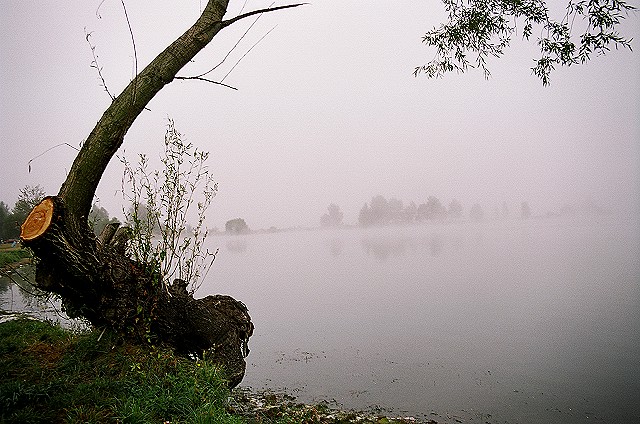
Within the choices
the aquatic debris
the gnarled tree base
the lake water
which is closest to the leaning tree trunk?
the gnarled tree base

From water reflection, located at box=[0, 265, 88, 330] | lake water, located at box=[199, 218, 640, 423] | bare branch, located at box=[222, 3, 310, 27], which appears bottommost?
lake water, located at box=[199, 218, 640, 423]

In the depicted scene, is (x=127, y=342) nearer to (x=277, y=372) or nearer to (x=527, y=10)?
(x=277, y=372)

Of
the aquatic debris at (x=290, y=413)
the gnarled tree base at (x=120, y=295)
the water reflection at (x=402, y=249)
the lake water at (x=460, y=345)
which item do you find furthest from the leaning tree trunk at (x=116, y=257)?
the water reflection at (x=402, y=249)

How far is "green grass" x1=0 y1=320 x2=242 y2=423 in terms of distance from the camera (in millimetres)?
2383

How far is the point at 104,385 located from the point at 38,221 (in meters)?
1.24

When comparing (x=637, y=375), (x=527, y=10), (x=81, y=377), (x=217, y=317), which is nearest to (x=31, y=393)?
(x=81, y=377)

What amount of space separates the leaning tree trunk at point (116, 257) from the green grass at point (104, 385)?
31 centimetres

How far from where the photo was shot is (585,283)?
41.2ft

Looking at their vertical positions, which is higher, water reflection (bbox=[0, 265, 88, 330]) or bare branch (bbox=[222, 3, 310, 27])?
bare branch (bbox=[222, 3, 310, 27])

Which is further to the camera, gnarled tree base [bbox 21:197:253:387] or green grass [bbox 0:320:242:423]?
gnarled tree base [bbox 21:197:253:387]

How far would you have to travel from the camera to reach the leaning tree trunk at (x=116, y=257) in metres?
2.94

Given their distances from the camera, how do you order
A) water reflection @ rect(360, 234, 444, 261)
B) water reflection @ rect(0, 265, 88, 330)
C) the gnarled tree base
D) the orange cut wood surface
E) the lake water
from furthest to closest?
water reflection @ rect(360, 234, 444, 261), the lake water, water reflection @ rect(0, 265, 88, 330), the gnarled tree base, the orange cut wood surface

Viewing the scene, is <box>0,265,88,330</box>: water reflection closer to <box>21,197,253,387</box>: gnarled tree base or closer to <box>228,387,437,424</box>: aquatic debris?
<box>21,197,253,387</box>: gnarled tree base

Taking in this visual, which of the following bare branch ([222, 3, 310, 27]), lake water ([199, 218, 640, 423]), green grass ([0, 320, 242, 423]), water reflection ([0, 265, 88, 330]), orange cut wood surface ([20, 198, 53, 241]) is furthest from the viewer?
lake water ([199, 218, 640, 423])
